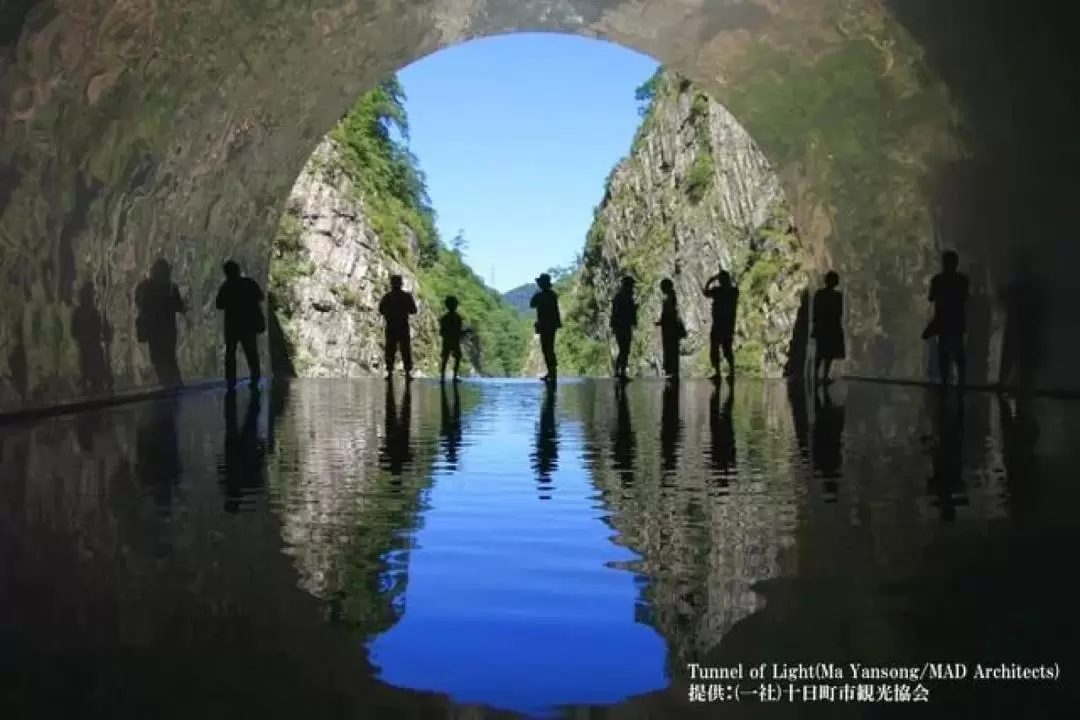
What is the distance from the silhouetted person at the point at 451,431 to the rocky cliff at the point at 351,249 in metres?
18.7

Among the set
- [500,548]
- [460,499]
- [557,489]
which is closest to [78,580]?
[500,548]

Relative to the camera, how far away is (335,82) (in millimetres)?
19703

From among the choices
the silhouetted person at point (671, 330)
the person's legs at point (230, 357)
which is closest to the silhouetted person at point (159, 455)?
the person's legs at point (230, 357)

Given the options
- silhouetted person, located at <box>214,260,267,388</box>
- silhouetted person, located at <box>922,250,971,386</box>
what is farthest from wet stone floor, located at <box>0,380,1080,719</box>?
silhouetted person, located at <box>214,260,267,388</box>

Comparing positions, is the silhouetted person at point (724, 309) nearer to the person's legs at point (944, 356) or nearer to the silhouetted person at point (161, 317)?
the person's legs at point (944, 356)

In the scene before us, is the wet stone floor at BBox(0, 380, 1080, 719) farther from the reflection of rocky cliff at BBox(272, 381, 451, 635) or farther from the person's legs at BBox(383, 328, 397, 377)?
the person's legs at BBox(383, 328, 397, 377)

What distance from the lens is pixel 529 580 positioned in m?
3.66

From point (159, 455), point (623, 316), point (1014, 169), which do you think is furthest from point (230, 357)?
point (1014, 169)

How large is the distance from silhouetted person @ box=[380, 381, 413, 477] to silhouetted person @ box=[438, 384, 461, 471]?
26 centimetres

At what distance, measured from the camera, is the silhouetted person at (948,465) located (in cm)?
544

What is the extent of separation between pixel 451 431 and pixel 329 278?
31.9 meters

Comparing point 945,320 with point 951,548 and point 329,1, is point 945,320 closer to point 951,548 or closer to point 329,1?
point 329,1

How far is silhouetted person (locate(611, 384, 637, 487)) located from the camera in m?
6.57

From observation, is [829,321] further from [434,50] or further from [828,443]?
[828,443]
